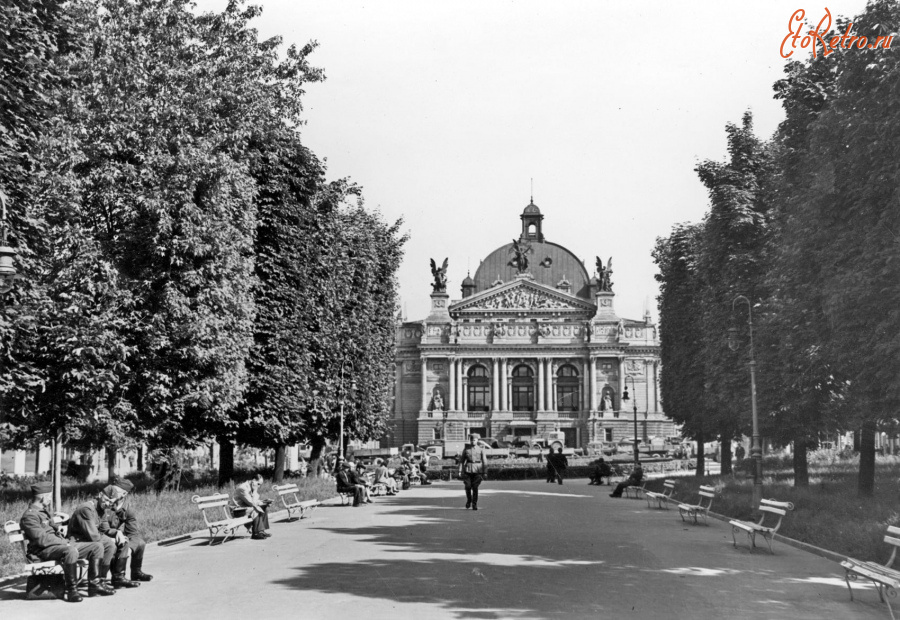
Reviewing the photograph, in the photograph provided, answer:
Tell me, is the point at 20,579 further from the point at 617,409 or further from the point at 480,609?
the point at 617,409

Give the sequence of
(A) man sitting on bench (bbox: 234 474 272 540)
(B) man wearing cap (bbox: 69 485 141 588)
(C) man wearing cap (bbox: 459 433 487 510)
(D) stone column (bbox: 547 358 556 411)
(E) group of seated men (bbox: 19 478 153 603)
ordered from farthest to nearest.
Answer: (D) stone column (bbox: 547 358 556 411) < (C) man wearing cap (bbox: 459 433 487 510) < (A) man sitting on bench (bbox: 234 474 272 540) < (B) man wearing cap (bbox: 69 485 141 588) < (E) group of seated men (bbox: 19 478 153 603)

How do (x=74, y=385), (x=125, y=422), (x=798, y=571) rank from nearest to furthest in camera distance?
(x=798, y=571)
(x=74, y=385)
(x=125, y=422)

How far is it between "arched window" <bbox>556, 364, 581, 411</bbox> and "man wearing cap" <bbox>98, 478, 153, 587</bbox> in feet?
282

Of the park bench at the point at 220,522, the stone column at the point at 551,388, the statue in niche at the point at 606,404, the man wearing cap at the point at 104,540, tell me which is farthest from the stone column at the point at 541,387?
the man wearing cap at the point at 104,540

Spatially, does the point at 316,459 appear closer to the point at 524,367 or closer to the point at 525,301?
the point at 524,367

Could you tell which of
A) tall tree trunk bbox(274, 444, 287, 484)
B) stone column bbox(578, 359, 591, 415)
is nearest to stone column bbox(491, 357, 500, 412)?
stone column bbox(578, 359, 591, 415)

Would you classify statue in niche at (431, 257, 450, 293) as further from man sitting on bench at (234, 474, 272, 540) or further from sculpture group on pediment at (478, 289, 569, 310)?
man sitting on bench at (234, 474, 272, 540)

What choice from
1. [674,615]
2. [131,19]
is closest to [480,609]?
[674,615]

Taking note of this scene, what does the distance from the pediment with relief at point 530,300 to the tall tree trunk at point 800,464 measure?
7002 centimetres

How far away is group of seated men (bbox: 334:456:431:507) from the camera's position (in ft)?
82.8

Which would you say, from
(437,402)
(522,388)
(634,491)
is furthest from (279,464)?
(522,388)

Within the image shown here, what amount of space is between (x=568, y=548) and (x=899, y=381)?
23.1ft

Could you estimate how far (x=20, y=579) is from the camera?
11164mm

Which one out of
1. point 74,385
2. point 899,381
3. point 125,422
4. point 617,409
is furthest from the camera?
point 617,409
